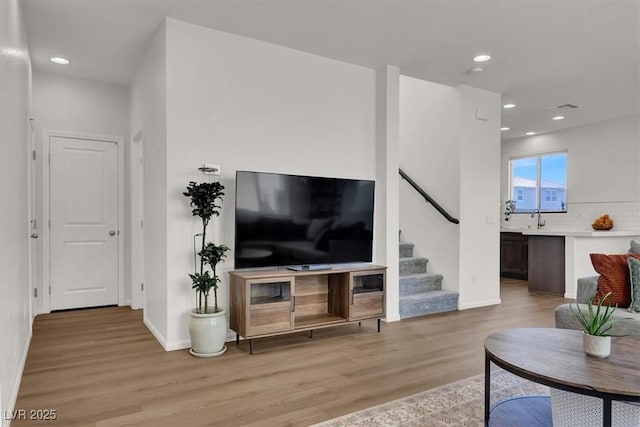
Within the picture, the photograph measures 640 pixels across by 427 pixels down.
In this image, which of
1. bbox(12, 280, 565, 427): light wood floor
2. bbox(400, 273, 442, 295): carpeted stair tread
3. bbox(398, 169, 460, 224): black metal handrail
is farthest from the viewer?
bbox(398, 169, 460, 224): black metal handrail

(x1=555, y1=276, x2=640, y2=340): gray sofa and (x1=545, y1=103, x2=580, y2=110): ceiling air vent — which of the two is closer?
(x1=555, y1=276, x2=640, y2=340): gray sofa

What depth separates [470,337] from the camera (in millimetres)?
3938

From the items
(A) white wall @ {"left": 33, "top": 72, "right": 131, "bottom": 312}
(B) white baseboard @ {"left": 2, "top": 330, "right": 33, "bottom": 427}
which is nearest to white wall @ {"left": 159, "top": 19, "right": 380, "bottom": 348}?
(B) white baseboard @ {"left": 2, "top": 330, "right": 33, "bottom": 427}

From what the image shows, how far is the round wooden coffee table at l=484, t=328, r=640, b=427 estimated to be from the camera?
5.32ft

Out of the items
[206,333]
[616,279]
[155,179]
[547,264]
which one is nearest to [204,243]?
[206,333]

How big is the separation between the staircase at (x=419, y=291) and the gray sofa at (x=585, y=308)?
5.80ft

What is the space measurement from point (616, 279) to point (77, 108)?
5808mm

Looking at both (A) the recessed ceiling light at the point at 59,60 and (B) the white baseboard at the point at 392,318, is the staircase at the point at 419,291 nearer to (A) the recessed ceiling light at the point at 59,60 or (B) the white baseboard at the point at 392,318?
(B) the white baseboard at the point at 392,318

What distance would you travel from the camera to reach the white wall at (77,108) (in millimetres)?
4785

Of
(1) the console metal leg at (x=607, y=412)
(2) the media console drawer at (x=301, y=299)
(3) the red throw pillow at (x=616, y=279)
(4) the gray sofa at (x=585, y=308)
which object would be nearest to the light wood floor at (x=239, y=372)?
(2) the media console drawer at (x=301, y=299)

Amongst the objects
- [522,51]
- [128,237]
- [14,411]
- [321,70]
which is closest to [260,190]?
[321,70]

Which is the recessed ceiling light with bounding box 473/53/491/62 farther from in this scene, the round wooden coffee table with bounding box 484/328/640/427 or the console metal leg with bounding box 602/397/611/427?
the console metal leg with bounding box 602/397/611/427

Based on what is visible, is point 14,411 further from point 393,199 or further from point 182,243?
point 393,199

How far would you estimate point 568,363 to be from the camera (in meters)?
1.87
